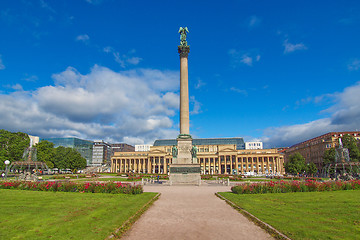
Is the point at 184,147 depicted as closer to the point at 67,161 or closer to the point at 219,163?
the point at 67,161

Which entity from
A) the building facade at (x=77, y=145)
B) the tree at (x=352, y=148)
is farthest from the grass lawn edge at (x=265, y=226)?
the building facade at (x=77, y=145)

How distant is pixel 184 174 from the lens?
40.9 m

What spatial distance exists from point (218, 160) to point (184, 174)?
118 meters

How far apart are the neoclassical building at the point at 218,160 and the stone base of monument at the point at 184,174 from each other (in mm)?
101078

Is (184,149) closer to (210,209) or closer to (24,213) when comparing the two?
(210,209)

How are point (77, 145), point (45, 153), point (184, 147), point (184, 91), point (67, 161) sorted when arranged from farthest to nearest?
1. point (77, 145)
2. point (67, 161)
3. point (45, 153)
4. point (184, 91)
5. point (184, 147)

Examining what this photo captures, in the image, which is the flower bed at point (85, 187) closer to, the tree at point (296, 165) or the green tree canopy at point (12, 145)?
the green tree canopy at point (12, 145)

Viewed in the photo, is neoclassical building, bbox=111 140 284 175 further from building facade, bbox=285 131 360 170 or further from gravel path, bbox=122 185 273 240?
gravel path, bbox=122 185 273 240

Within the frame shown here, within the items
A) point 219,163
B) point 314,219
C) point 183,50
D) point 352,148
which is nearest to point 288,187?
point 314,219

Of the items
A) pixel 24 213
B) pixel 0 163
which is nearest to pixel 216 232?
pixel 24 213

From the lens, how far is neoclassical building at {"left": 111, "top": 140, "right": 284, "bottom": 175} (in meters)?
148

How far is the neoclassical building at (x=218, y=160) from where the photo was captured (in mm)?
148000

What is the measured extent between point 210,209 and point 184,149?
91.1 feet

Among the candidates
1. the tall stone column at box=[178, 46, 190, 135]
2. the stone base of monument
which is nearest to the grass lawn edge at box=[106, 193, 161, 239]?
the stone base of monument
